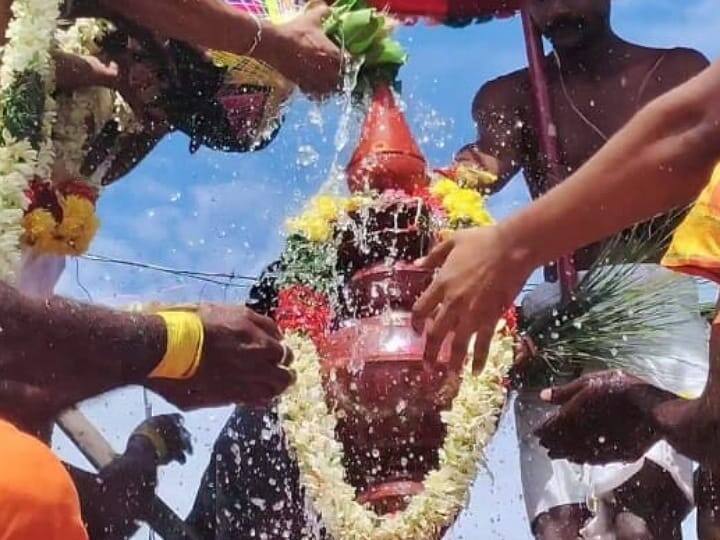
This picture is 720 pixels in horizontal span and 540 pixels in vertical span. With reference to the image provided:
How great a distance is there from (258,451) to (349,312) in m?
0.45

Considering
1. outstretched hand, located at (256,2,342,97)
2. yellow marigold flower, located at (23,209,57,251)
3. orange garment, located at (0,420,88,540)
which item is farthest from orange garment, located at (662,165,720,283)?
yellow marigold flower, located at (23,209,57,251)

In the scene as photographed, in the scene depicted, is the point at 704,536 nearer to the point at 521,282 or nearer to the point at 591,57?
the point at 521,282

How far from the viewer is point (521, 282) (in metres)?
2.90

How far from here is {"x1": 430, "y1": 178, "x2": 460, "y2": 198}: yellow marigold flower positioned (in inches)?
176

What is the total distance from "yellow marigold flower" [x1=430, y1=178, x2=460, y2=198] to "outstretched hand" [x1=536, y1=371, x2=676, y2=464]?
4.69 feet

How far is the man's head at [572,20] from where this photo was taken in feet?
15.7

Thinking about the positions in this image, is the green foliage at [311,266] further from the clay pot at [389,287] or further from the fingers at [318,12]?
the fingers at [318,12]

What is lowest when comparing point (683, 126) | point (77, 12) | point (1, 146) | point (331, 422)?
point (331, 422)

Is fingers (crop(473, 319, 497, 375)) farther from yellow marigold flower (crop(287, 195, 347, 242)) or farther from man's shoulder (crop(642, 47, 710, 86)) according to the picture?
man's shoulder (crop(642, 47, 710, 86))

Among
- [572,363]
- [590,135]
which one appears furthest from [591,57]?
[572,363]

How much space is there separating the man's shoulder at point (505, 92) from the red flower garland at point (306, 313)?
90 centimetres

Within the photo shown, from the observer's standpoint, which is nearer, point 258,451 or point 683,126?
point 683,126

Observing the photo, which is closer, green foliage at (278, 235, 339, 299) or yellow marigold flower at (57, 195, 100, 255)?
green foliage at (278, 235, 339, 299)

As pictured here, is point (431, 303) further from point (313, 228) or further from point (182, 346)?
point (313, 228)
